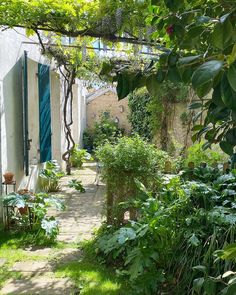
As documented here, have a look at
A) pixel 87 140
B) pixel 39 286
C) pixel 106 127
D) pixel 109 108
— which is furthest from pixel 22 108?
pixel 109 108

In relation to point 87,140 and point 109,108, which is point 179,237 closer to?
point 87,140

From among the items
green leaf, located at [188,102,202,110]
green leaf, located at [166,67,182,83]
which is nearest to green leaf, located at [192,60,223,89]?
green leaf, located at [166,67,182,83]

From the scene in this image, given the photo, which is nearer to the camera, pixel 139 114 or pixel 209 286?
pixel 209 286

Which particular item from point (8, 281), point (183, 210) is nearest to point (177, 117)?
point (183, 210)

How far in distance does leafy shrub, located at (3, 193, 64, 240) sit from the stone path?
→ 0.83 ft

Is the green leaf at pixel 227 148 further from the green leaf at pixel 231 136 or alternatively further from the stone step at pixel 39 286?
the stone step at pixel 39 286

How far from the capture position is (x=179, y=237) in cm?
310

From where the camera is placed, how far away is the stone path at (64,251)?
10.4 ft

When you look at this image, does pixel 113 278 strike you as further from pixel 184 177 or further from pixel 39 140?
pixel 39 140

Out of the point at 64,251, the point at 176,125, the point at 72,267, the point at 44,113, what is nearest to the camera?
the point at 72,267

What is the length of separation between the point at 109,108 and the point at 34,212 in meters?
11.0

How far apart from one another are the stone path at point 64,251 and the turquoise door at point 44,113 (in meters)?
0.89

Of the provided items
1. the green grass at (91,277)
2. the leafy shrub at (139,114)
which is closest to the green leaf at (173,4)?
the green grass at (91,277)

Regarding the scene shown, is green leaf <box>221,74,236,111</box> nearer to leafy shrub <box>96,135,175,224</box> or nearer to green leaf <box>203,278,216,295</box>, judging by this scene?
green leaf <box>203,278,216,295</box>
